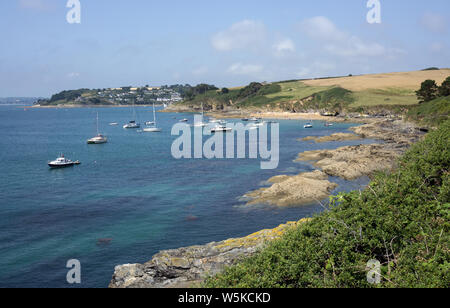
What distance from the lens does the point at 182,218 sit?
36812 mm

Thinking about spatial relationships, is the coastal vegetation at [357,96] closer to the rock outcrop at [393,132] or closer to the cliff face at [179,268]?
the rock outcrop at [393,132]

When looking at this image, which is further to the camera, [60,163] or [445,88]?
[445,88]

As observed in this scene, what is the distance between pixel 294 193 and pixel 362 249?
85.7ft

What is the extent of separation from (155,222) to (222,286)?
2331 centimetres

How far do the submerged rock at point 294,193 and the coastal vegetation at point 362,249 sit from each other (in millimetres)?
20397

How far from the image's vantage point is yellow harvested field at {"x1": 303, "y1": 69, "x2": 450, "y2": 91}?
160 m

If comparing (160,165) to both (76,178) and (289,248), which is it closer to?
(76,178)

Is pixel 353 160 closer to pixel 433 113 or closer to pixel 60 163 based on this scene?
pixel 433 113

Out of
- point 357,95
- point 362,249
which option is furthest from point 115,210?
point 357,95

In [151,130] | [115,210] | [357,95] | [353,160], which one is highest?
[357,95]

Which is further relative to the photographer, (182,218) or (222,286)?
(182,218)

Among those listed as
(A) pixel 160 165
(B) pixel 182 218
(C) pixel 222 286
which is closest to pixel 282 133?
(A) pixel 160 165

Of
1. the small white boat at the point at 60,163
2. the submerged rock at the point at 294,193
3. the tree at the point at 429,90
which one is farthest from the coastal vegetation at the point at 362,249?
the tree at the point at 429,90

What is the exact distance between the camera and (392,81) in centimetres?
17100
